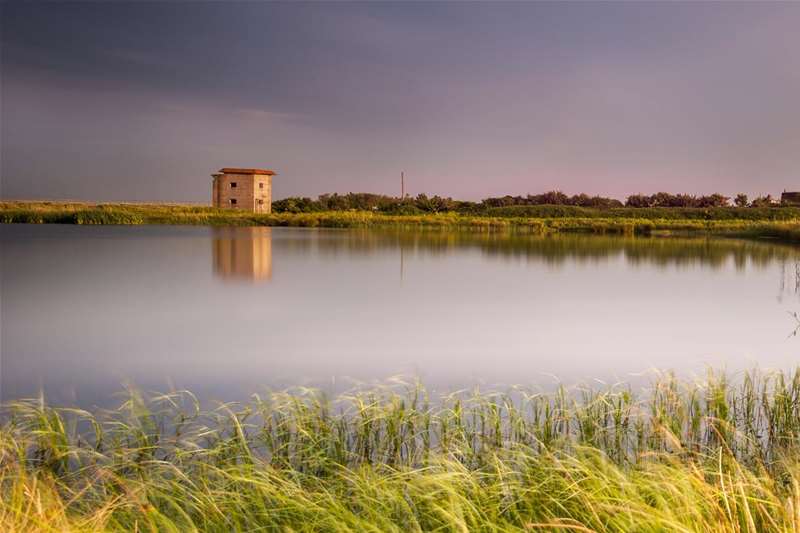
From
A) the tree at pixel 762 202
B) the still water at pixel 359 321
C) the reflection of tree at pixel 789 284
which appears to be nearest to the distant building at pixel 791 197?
the tree at pixel 762 202

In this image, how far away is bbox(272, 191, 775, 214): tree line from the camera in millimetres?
58125

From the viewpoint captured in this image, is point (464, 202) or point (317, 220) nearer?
point (317, 220)

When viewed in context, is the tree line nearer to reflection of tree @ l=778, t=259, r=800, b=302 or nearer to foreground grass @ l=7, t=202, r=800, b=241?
foreground grass @ l=7, t=202, r=800, b=241

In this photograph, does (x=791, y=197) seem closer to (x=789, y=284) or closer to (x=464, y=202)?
(x=464, y=202)

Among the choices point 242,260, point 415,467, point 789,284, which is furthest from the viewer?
point 242,260

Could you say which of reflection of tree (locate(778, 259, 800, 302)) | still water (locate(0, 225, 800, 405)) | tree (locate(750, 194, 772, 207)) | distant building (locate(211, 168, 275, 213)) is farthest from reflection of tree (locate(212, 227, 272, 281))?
tree (locate(750, 194, 772, 207))

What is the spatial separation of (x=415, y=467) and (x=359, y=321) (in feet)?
19.9

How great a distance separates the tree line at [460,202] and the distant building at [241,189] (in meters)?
5.69

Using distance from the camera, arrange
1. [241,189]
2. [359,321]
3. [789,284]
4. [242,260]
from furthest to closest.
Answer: [241,189], [242,260], [789,284], [359,321]

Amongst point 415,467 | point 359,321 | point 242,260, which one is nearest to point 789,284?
point 359,321

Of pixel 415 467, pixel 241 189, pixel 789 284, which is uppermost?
pixel 241 189

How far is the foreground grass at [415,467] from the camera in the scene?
8.11ft

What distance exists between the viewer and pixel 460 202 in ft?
213

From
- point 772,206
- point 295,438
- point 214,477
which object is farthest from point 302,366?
point 772,206
